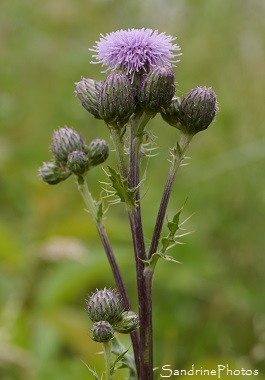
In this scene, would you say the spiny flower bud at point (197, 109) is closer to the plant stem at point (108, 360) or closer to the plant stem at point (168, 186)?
the plant stem at point (168, 186)

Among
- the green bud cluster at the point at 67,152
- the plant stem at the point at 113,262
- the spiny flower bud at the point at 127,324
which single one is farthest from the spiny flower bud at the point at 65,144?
the spiny flower bud at the point at 127,324

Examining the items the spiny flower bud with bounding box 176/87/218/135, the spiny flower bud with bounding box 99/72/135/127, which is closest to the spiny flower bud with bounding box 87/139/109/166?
the spiny flower bud with bounding box 99/72/135/127

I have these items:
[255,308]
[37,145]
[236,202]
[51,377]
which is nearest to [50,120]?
[37,145]

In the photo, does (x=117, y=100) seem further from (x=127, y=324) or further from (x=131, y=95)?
(x=127, y=324)

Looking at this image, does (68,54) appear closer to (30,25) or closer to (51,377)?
(30,25)

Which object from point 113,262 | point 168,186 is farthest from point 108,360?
point 168,186

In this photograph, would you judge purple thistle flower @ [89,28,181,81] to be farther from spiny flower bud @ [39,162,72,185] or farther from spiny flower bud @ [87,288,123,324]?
spiny flower bud @ [87,288,123,324]
